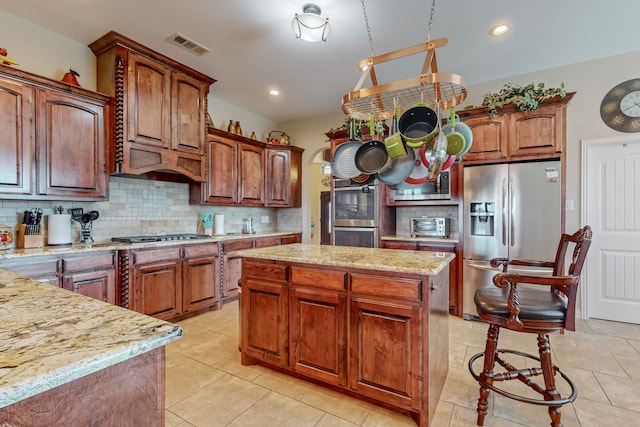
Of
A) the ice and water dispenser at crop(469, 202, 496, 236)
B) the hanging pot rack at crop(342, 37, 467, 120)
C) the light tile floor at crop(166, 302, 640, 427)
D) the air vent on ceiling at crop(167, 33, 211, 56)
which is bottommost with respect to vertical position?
the light tile floor at crop(166, 302, 640, 427)

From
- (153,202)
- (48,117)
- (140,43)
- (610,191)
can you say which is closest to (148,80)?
(140,43)

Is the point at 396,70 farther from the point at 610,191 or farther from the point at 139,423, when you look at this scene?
the point at 139,423

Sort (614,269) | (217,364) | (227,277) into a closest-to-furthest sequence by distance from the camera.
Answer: (217,364) < (614,269) < (227,277)

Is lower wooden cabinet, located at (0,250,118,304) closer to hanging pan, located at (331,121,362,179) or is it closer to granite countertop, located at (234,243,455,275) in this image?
granite countertop, located at (234,243,455,275)

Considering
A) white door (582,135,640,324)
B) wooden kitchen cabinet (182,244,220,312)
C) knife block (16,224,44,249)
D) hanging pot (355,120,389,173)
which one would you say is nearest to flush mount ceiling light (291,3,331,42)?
hanging pot (355,120,389,173)

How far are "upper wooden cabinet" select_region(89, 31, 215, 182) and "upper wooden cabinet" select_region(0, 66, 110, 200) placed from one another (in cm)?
18

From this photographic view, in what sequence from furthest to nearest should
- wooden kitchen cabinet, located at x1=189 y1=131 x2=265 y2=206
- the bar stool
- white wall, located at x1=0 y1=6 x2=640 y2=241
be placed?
wooden kitchen cabinet, located at x1=189 y1=131 x2=265 y2=206
white wall, located at x1=0 y1=6 x2=640 y2=241
the bar stool

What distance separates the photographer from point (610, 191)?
3.41 m

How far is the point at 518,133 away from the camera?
3.32m

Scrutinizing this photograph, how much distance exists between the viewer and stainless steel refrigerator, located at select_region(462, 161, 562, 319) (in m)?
3.16

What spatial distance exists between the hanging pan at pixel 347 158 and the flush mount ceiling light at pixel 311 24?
946mm

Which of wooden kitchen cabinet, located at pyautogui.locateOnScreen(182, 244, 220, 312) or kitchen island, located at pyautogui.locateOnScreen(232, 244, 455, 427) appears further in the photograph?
wooden kitchen cabinet, located at pyautogui.locateOnScreen(182, 244, 220, 312)

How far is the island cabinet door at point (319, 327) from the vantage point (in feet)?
6.28

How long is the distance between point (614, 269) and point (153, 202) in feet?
17.7
